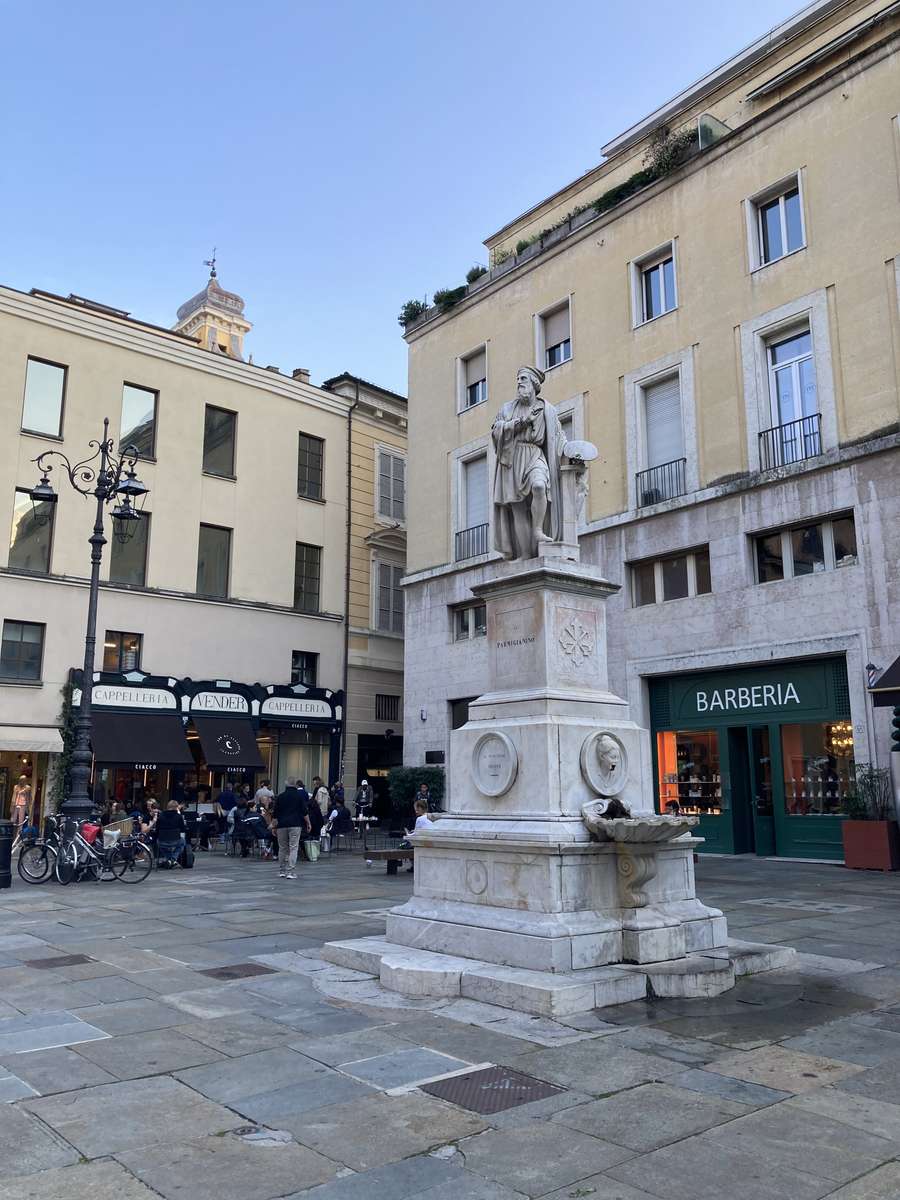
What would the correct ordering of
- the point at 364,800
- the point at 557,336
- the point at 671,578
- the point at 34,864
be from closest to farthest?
the point at 34,864 → the point at 671,578 → the point at 557,336 → the point at 364,800

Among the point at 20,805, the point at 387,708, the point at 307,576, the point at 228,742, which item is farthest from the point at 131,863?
the point at 387,708

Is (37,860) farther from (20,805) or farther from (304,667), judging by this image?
(304,667)

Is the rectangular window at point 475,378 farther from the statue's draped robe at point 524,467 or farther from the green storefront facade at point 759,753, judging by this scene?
the statue's draped robe at point 524,467

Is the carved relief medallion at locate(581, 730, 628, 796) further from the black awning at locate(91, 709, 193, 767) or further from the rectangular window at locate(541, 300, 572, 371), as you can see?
the black awning at locate(91, 709, 193, 767)

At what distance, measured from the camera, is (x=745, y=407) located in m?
20.3

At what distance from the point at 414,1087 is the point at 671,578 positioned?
17.9 m

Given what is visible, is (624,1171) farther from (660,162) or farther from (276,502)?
(276,502)

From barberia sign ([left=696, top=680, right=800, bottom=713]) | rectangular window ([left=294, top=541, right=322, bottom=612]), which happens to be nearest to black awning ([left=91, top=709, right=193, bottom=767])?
rectangular window ([left=294, top=541, right=322, bottom=612])

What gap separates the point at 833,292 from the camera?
748 inches

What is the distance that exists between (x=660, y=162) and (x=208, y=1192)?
23.9m

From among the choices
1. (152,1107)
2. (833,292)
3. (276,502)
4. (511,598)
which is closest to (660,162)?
(833,292)

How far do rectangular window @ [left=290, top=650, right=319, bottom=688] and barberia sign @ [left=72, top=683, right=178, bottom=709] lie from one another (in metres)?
4.52

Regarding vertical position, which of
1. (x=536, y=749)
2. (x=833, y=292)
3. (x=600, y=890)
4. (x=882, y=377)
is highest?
(x=833, y=292)

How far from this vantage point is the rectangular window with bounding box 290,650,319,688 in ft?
102
